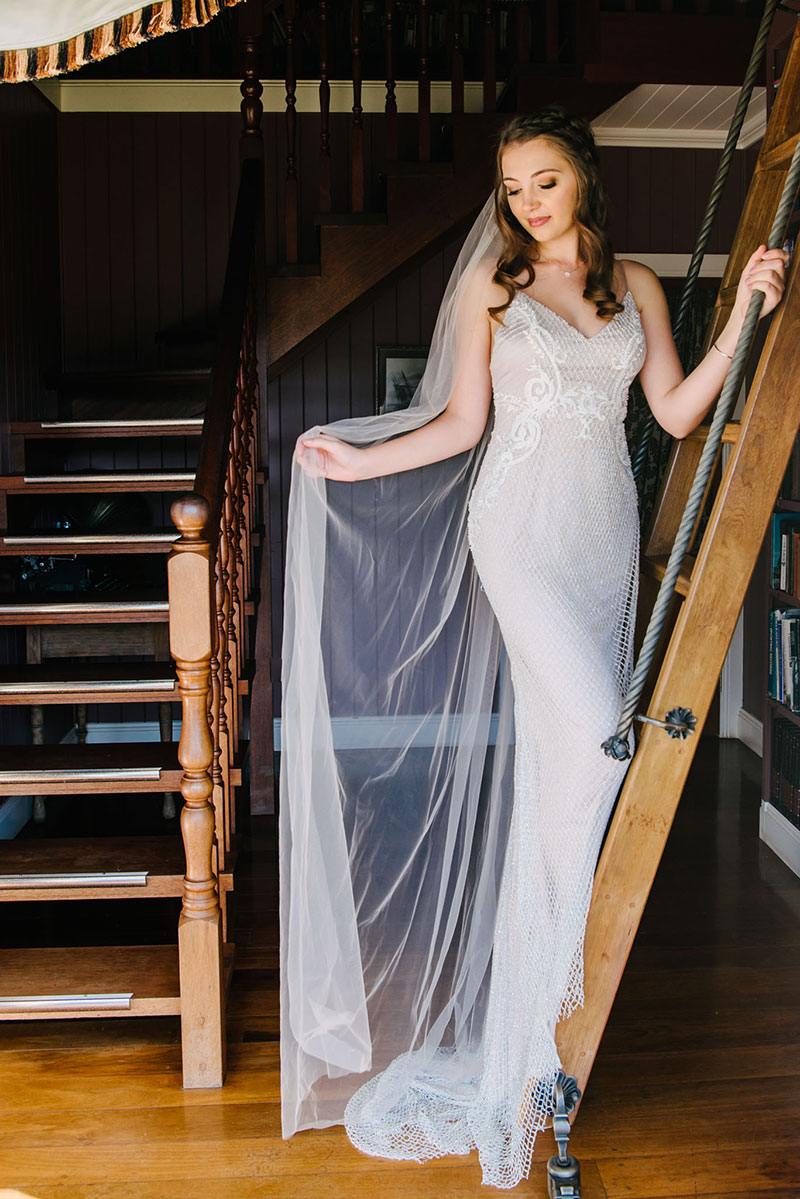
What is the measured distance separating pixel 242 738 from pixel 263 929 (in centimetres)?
68

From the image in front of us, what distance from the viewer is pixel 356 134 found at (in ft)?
13.9

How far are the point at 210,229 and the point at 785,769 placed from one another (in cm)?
341

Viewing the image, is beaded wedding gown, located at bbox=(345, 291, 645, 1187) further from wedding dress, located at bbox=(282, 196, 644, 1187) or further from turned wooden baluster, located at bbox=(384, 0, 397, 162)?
turned wooden baluster, located at bbox=(384, 0, 397, 162)

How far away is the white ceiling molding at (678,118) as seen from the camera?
4.68 metres

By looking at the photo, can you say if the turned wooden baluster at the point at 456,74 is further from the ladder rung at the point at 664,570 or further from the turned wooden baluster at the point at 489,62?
the ladder rung at the point at 664,570

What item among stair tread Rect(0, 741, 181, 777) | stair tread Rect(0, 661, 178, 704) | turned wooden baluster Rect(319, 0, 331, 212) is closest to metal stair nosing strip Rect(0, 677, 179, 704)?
stair tread Rect(0, 661, 178, 704)

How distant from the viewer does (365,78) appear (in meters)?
5.30

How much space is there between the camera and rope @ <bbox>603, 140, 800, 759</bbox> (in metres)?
1.99

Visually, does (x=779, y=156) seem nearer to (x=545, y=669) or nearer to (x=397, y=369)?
(x=545, y=669)

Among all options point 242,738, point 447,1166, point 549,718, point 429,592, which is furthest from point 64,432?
point 447,1166

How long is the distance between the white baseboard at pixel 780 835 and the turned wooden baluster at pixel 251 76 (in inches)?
118

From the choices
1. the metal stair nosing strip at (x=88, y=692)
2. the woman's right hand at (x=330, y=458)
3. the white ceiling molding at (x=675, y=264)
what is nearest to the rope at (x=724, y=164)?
the woman's right hand at (x=330, y=458)

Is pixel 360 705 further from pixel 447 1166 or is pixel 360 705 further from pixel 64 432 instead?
pixel 64 432

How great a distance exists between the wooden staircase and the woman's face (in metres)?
0.89
